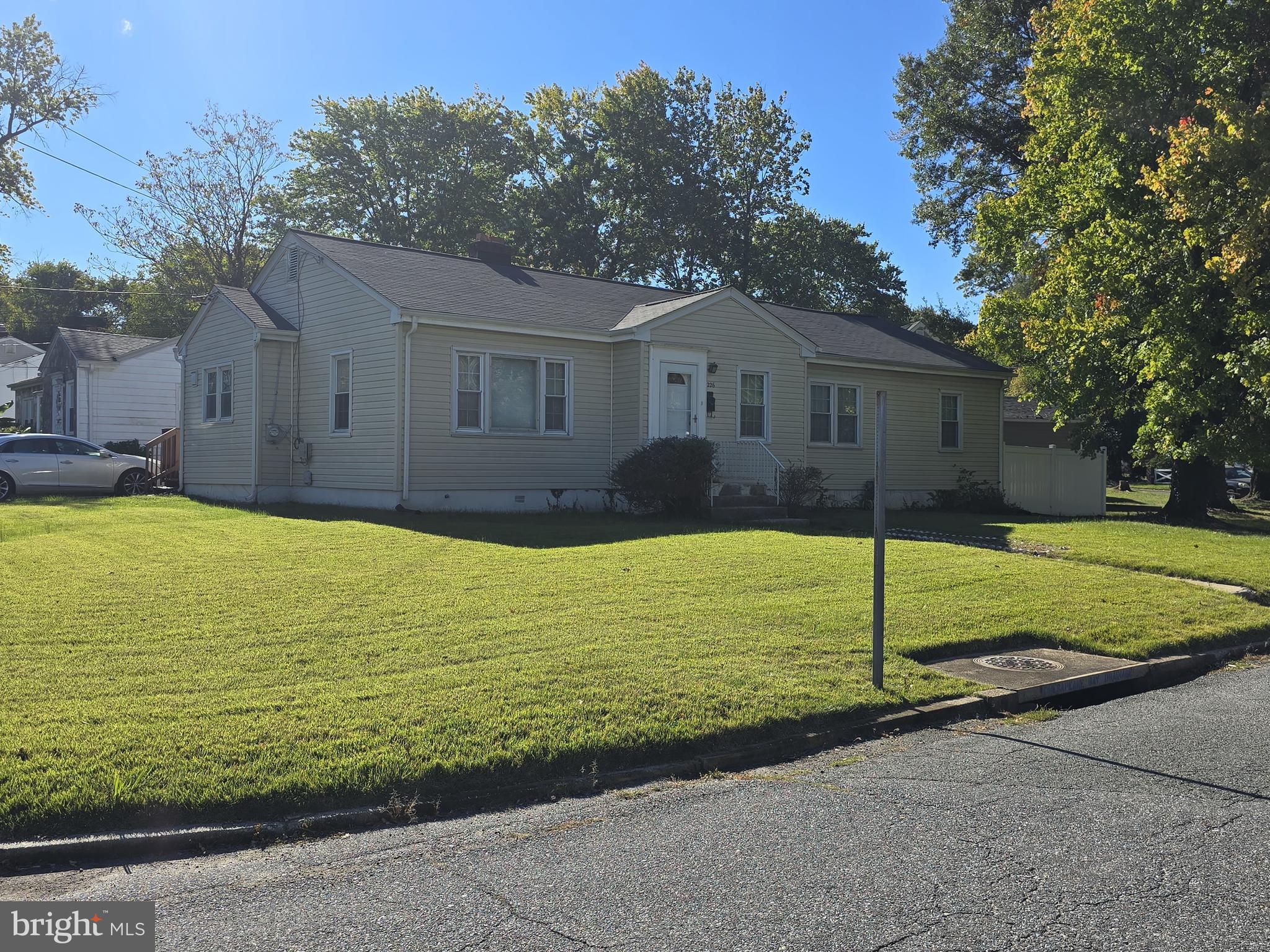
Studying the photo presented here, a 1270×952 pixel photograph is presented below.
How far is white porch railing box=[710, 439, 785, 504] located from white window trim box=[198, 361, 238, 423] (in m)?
10.3

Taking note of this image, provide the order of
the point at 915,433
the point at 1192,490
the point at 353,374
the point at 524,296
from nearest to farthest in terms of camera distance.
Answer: the point at 353,374 → the point at 524,296 → the point at 1192,490 → the point at 915,433

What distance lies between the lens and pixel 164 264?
4469 cm

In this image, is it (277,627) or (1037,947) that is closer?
(1037,947)

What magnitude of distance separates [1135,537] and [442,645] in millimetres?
13963

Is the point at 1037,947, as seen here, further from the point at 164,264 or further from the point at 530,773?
the point at 164,264

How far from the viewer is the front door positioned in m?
19.8

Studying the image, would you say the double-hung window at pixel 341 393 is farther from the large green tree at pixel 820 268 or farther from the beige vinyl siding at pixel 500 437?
the large green tree at pixel 820 268

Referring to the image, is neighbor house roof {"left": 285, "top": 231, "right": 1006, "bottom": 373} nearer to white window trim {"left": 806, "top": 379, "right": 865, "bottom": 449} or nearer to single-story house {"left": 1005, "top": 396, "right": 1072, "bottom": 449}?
white window trim {"left": 806, "top": 379, "right": 865, "bottom": 449}

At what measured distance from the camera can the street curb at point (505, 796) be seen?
177 inches

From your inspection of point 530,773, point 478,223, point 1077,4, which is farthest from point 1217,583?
point 478,223

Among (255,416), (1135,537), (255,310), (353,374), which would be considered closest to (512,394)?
(353,374)

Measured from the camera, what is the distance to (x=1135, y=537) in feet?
57.6

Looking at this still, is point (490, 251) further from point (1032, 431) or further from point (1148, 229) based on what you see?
point (1032, 431)

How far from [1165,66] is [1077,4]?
8.31 feet
